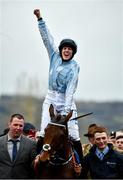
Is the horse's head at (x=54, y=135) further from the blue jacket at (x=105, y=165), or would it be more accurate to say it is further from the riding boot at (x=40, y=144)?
the blue jacket at (x=105, y=165)

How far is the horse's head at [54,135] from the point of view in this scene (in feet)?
48.9

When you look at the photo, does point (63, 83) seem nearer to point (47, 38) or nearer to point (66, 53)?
point (66, 53)

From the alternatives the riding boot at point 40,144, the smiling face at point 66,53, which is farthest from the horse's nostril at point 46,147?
the smiling face at point 66,53

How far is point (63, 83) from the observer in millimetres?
15773

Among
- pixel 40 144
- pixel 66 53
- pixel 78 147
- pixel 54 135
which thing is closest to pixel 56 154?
pixel 54 135

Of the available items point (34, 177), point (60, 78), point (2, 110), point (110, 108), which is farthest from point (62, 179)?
point (110, 108)

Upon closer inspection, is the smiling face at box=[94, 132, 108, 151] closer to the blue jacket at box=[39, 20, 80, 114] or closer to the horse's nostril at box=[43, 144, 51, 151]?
the blue jacket at box=[39, 20, 80, 114]

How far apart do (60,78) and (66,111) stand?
2.16 feet

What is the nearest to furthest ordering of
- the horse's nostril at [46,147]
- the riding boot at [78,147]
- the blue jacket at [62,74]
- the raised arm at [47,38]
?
the horse's nostril at [46,147] → the blue jacket at [62,74] → the riding boot at [78,147] → the raised arm at [47,38]

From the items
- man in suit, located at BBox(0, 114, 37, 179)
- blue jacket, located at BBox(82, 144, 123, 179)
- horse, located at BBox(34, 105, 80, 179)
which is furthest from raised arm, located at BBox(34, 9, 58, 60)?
blue jacket, located at BBox(82, 144, 123, 179)

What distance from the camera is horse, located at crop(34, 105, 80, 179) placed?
15.0m

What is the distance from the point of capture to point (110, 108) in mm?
168250

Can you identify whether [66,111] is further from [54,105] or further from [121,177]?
[121,177]

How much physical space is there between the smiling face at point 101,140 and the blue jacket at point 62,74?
90 centimetres
